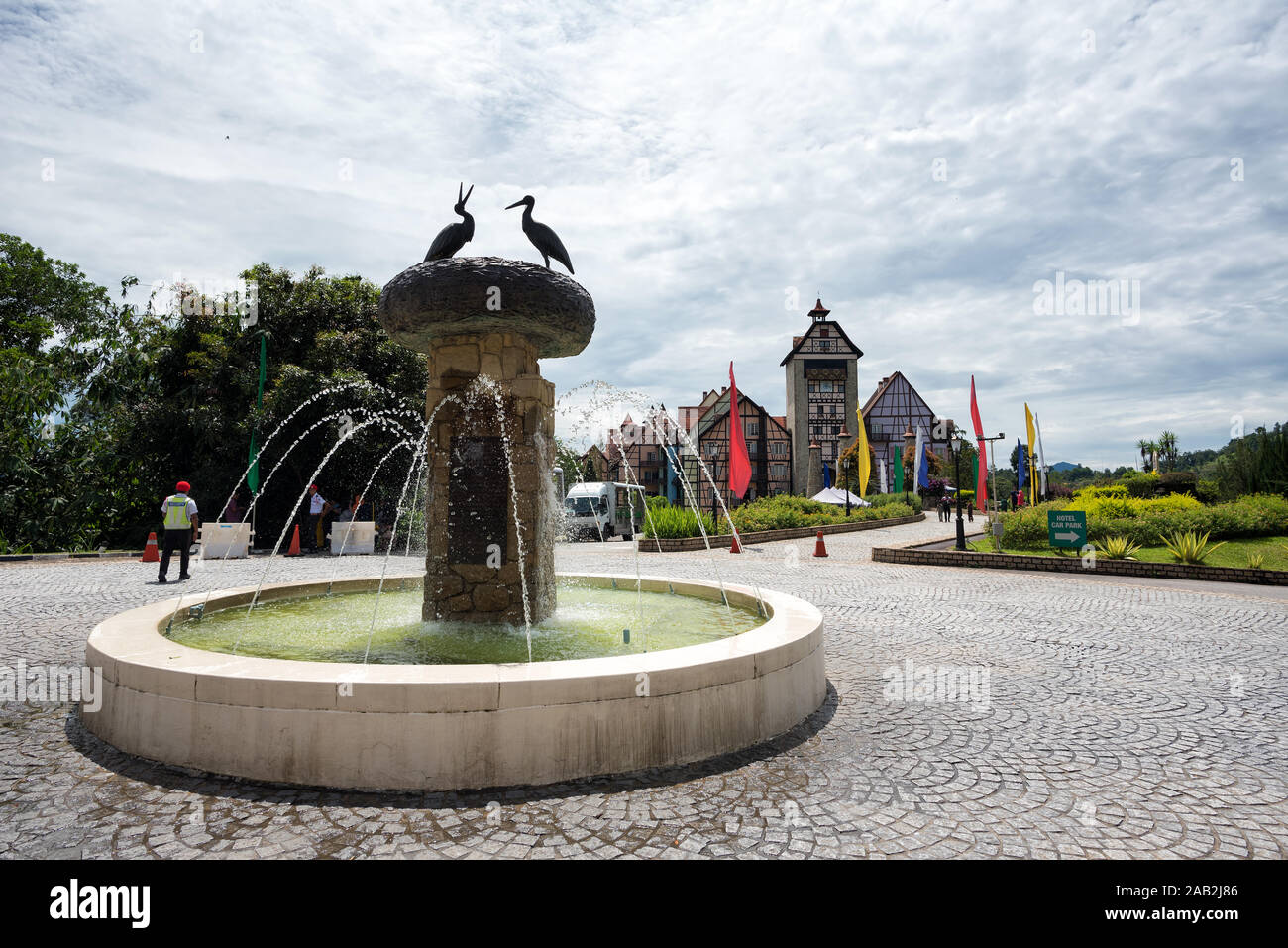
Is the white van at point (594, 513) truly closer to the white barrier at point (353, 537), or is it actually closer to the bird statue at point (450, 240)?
the white barrier at point (353, 537)

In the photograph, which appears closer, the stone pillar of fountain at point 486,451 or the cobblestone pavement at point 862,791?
the cobblestone pavement at point 862,791

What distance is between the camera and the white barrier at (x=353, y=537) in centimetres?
1892

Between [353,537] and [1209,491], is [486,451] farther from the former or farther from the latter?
[1209,491]

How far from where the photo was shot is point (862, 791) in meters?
3.62

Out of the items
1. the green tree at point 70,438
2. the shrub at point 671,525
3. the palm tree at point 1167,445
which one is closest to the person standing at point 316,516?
A: the green tree at point 70,438

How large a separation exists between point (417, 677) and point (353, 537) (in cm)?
1738

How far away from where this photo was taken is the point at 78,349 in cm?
2442

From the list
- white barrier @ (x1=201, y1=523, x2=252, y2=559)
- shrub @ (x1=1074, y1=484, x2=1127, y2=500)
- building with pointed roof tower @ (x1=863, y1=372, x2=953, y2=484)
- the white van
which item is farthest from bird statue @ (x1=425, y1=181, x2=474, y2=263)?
building with pointed roof tower @ (x1=863, y1=372, x2=953, y2=484)

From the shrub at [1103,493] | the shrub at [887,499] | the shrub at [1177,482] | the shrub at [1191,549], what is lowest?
the shrub at [1191,549]

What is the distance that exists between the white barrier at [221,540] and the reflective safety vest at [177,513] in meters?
5.10

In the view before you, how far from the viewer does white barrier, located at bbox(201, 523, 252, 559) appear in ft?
54.5

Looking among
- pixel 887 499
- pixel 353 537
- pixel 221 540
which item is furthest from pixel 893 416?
pixel 221 540

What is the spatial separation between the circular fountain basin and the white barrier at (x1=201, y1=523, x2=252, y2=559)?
14.0m
